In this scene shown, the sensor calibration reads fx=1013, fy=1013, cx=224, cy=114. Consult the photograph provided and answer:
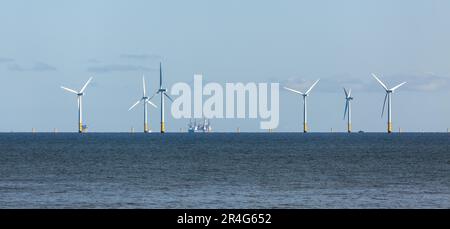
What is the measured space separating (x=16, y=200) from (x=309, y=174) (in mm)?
39551

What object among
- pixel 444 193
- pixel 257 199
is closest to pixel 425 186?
pixel 444 193

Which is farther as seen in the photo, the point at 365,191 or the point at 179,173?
the point at 179,173

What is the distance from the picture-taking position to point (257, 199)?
63.2 metres

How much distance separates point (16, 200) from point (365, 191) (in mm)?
24537
